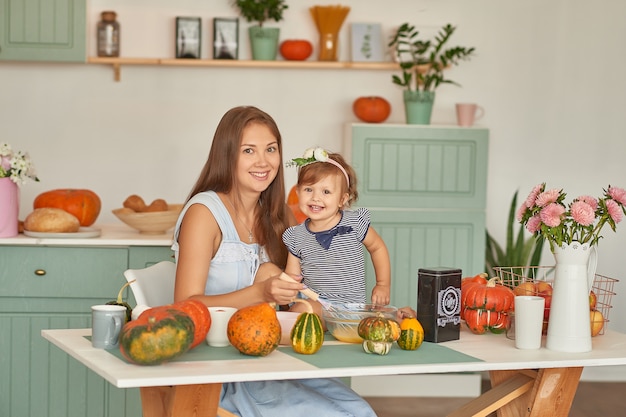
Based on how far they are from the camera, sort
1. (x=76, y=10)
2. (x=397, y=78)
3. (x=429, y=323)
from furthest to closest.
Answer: (x=397, y=78) → (x=76, y=10) → (x=429, y=323)

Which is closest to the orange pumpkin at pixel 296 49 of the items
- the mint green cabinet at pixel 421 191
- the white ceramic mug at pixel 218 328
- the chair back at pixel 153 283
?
the mint green cabinet at pixel 421 191

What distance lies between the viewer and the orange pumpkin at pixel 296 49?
5.11m

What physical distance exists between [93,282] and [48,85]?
68.1 inches

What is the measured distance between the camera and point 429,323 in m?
2.45

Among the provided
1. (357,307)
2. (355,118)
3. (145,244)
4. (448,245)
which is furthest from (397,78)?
(357,307)

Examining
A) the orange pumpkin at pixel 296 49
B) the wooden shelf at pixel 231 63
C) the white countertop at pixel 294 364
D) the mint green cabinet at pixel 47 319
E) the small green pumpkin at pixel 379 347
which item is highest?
the orange pumpkin at pixel 296 49

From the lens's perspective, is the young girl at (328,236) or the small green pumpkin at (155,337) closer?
the small green pumpkin at (155,337)

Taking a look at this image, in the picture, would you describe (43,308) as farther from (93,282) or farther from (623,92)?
(623,92)

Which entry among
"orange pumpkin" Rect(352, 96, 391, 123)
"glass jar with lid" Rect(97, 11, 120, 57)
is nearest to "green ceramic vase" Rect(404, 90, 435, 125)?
"orange pumpkin" Rect(352, 96, 391, 123)

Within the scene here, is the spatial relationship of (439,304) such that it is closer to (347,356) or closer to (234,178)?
(347,356)

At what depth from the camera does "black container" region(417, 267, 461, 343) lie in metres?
2.44

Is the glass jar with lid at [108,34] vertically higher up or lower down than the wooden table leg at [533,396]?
higher up

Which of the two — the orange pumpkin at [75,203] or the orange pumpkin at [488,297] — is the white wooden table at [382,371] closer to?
the orange pumpkin at [488,297]

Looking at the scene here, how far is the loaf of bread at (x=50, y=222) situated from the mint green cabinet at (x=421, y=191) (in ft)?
5.22
